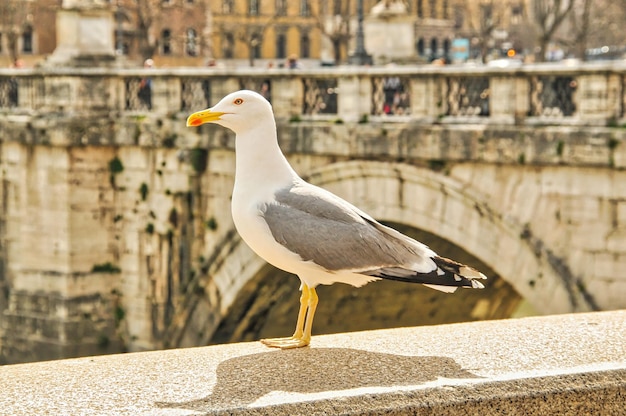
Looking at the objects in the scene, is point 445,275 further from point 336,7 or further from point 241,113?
point 336,7

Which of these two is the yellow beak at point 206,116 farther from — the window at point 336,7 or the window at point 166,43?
the window at point 336,7

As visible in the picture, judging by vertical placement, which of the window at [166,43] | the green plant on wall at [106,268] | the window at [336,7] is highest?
the window at [336,7]

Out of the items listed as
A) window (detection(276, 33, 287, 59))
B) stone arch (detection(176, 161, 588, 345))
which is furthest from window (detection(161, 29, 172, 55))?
stone arch (detection(176, 161, 588, 345))

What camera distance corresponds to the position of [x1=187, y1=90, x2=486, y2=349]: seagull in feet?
19.7

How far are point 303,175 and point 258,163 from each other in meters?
9.55

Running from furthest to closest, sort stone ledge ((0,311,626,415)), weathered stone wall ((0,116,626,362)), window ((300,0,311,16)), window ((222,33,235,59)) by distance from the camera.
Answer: window ((300,0,311,16))
window ((222,33,235,59))
weathered stone wall ((0,116,626,362))
stone ledge ((0,311,626,415))

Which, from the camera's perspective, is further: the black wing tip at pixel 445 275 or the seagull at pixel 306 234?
the seagull at pixel 306 234

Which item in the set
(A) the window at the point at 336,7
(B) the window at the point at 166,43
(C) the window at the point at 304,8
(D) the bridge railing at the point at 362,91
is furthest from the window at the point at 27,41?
(D) the bridge railing at the point at 362,91

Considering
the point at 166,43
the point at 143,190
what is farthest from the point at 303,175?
the point at 166,43

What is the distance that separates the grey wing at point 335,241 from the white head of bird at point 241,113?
39 centimetres

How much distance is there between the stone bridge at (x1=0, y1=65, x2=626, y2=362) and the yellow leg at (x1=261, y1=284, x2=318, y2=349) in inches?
253

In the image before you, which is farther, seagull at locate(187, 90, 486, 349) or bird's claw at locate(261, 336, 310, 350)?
seagull at locate(187, 90, 486, 349)

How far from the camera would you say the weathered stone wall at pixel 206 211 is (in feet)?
41.4

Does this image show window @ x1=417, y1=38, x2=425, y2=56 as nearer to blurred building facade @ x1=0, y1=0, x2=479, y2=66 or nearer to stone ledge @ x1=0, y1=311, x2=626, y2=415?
blurred building facade @ x1=0, y1=0, x2=479, y2=66
